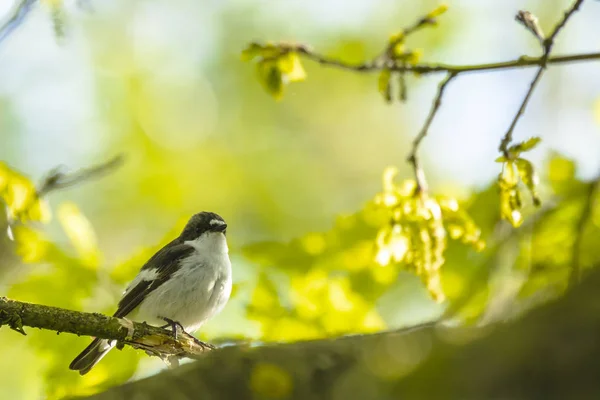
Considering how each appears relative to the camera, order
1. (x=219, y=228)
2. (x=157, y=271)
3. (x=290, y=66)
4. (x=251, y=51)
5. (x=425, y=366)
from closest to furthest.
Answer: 1. (x=425, y=366)
2. (x=251, y=51)
3. (x=290, y=66)
4. (x=157, y=271)
5. (x=219, y=228)

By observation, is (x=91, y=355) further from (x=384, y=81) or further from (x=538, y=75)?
(x=538, y=75)

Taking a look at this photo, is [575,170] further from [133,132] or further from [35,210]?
[133,132]

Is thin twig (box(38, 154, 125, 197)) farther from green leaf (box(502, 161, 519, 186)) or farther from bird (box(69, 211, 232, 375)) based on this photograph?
green leaf (box(502, 161, 519, 186))

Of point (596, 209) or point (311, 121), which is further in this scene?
point (311, 121)

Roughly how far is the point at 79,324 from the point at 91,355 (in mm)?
1848

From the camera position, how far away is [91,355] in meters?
5.27

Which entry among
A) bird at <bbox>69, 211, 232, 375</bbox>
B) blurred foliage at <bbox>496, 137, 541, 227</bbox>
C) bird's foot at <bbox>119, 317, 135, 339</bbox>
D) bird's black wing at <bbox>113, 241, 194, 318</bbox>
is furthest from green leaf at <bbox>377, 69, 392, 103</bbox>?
bird's black wing at <bbox>113, 241, 194, 318</bbox>

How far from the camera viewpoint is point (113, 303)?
573 cm

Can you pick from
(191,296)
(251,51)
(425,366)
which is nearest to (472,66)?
(251,51)

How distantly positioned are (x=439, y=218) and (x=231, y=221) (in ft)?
26.0

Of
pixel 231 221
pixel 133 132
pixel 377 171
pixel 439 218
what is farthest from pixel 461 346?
pixel 377 171

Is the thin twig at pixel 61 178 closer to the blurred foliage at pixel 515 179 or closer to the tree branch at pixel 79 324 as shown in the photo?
the tree branch at pixel 79 324

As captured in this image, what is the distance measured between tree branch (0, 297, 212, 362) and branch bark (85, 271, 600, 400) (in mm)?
1928

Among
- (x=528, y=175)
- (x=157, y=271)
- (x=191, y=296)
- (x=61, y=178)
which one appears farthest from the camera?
(x=157, y=271)
